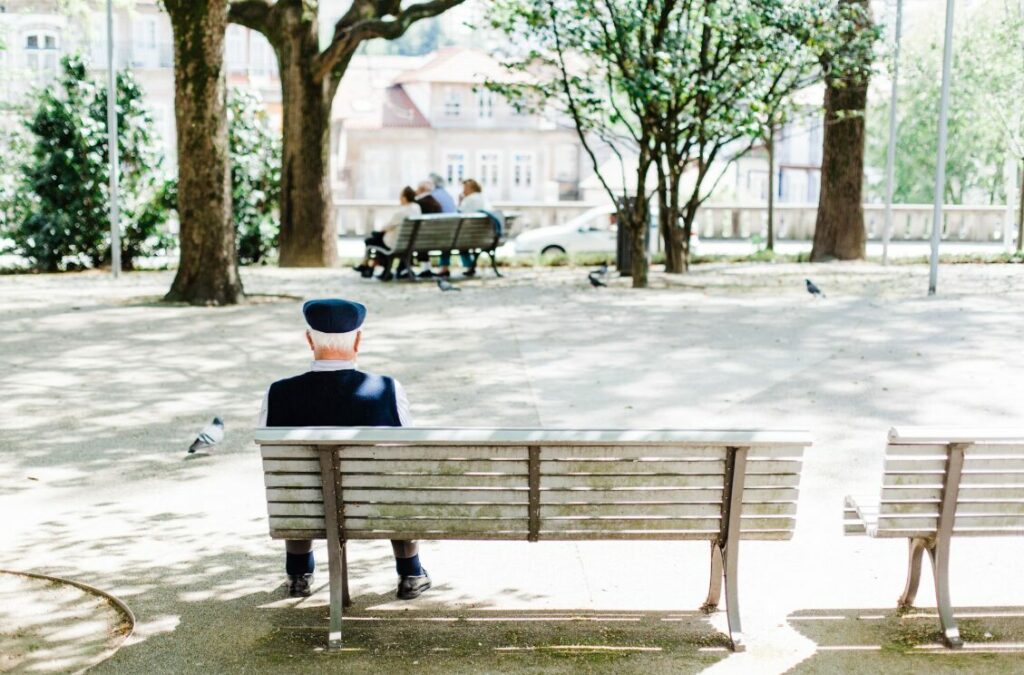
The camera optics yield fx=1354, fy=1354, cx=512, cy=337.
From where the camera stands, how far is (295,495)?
475 cm

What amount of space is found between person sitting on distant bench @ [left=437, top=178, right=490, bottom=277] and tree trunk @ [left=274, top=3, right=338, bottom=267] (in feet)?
7.06

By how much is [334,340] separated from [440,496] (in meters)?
0.77

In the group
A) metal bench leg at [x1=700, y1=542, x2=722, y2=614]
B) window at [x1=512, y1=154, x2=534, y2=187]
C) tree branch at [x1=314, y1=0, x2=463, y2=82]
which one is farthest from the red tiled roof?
metal bench leg at [x1=700, y1=542, x2=722, y2=614]

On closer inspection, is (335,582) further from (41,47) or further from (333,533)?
(41,47)

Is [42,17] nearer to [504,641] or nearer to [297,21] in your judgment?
[297,21]

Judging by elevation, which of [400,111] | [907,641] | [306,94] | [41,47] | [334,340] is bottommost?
[907,641]

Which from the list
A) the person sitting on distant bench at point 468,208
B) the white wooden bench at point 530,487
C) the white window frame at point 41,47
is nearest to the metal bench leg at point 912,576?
the white wooden bench at point 530,487

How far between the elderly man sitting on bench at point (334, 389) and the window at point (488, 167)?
66753 mm

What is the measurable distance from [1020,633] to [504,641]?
1851 millimetres

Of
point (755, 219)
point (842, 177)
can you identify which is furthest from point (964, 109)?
point (842, 177)

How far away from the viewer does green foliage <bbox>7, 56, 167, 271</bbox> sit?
2053cm

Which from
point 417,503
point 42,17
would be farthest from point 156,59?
point 417,503

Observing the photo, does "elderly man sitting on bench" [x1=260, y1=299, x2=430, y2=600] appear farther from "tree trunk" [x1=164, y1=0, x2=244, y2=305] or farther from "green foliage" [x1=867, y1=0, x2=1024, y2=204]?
"green foliage" [x1=867, y1=0, x2=1024, y2=204]

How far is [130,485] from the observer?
7.18 meters
